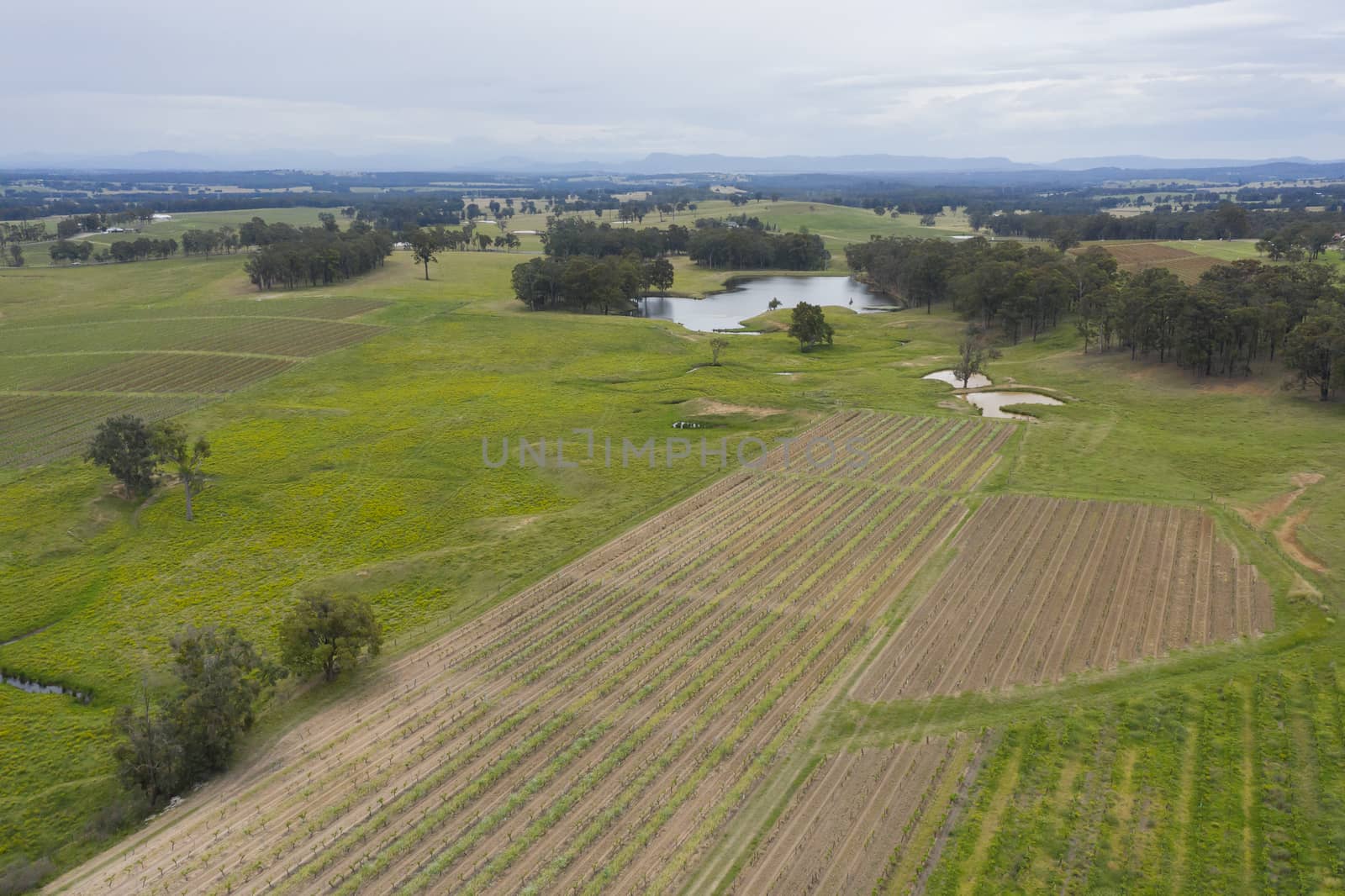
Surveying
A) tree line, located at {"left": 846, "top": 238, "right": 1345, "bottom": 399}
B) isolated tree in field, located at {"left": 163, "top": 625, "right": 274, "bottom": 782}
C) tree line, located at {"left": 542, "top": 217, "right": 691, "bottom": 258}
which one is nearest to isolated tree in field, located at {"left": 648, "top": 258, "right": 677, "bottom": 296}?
tree line, located at {"left": 542, "top": 217, "right": 691, "bottom": 258}

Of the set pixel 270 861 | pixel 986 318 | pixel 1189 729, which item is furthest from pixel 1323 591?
pixel 986 318

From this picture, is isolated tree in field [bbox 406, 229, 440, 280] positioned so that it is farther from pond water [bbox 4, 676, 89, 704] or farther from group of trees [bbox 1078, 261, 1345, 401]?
pond water [bbox 4, 676, 89, 704]

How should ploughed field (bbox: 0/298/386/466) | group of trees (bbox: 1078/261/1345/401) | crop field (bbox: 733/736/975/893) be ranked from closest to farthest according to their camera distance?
1. crop field (bbox: 733/736/975/893)
2. group of trees (bbox: 1078/261/1345/401)
3. ploughed field (bbox: 0/298/386/466)

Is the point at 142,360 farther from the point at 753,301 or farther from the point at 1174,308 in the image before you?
the point at 1174,308

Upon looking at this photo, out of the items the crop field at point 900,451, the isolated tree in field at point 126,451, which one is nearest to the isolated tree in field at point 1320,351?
the crop field at point 900,451

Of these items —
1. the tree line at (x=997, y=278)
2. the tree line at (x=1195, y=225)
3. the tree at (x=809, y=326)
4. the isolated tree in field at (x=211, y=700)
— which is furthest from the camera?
the tree line at (x=1195, y=225)

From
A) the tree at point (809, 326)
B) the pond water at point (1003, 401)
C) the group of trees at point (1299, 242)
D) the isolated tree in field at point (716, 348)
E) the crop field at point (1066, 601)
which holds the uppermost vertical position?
the group of trees at point (1299, 242)

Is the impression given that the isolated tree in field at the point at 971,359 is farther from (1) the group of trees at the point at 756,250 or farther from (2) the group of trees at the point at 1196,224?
(1) the group of trees at the point at 756,250
